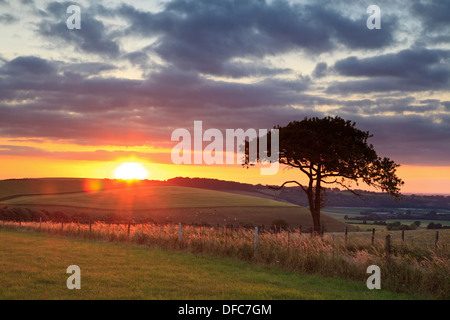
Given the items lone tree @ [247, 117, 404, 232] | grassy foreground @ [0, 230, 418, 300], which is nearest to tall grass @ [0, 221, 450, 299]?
grassy foreground @ [0, 230, 418, 300]

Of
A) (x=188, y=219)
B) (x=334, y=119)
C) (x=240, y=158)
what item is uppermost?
(x=334, y=119)

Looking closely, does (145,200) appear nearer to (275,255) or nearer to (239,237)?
(239,237)

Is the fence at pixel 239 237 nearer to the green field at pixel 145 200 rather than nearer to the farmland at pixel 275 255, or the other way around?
the farmland at pixel 275 255

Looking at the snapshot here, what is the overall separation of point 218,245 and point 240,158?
23574 millimetres

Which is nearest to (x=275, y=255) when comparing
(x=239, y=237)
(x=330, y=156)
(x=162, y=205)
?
(x=239, y=237)

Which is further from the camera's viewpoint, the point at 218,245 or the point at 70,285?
the point at 218,245

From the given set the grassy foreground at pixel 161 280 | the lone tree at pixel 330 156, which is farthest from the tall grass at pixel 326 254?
the lone tree at pixel 330 156

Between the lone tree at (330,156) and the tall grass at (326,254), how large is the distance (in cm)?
1612

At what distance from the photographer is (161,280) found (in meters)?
16.2

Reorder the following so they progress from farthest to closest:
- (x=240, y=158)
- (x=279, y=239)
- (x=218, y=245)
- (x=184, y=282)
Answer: (x=240, y=158) → (x=218, y=245) → (x=279, y=239) → (x=184, y=282)

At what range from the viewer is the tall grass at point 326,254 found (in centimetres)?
1568

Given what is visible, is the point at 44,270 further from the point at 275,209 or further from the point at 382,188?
the point at 275,209
